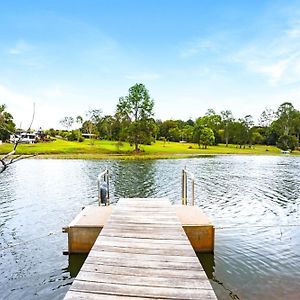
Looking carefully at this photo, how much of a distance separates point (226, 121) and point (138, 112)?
126 feet

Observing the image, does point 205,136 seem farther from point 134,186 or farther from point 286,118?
point 134,186

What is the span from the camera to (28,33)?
2353cm

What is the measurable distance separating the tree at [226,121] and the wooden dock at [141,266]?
249 feet

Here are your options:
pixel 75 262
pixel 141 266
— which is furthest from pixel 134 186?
pixel 141 266

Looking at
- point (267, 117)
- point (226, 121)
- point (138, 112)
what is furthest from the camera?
point (267, 117)

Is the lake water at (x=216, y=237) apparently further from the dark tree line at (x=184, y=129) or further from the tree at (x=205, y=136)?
the tree at (x=205, y=136)

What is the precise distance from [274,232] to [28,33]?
2328cm

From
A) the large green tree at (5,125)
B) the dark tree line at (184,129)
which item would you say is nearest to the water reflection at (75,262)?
the large green tree at (5,125)

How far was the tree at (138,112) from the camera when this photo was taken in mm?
50938

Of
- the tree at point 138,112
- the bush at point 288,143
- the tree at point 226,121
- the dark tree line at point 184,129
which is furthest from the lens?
the tree at point 226,121

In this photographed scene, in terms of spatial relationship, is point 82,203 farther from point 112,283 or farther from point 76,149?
point 76,149

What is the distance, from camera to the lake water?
19.9 feet

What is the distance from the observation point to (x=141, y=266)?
14.8ft

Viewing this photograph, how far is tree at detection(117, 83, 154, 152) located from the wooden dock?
145 feet
